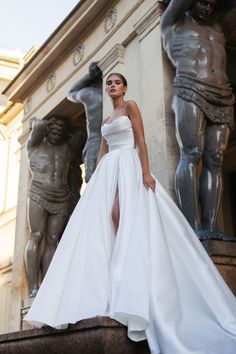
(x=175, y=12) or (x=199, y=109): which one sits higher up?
(x=175, y=12)

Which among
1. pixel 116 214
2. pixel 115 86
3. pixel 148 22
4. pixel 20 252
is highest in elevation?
pixel 148 22

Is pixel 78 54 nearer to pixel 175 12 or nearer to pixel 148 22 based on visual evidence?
pixel 148 22

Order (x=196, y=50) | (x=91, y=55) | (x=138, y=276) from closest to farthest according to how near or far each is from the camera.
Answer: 1. (x=138, y=276)
2. (x=196, y=50)
3. (x=91, y=55)

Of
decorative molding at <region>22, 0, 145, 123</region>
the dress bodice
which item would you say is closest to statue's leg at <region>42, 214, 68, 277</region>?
decorative molding at <region>22, 0, 145, 123</region>

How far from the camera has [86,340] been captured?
2.98 metres

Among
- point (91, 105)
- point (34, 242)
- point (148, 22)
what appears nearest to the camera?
point (148, 22)

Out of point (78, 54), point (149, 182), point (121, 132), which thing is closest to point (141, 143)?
point (121, 132)

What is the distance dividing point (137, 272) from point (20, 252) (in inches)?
234

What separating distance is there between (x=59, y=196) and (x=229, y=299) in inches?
210

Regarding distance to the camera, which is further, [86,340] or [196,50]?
[196,50]

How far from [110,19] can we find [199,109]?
3.09 meters

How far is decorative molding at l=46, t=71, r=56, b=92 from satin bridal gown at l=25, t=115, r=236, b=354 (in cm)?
557

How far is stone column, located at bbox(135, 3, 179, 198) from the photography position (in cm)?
558

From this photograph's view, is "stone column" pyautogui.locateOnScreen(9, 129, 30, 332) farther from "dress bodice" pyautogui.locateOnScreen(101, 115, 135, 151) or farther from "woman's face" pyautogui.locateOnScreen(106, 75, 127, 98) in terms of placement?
"woman's face" pyautogui.locateOnScreen(106, 75, 127, 98)
